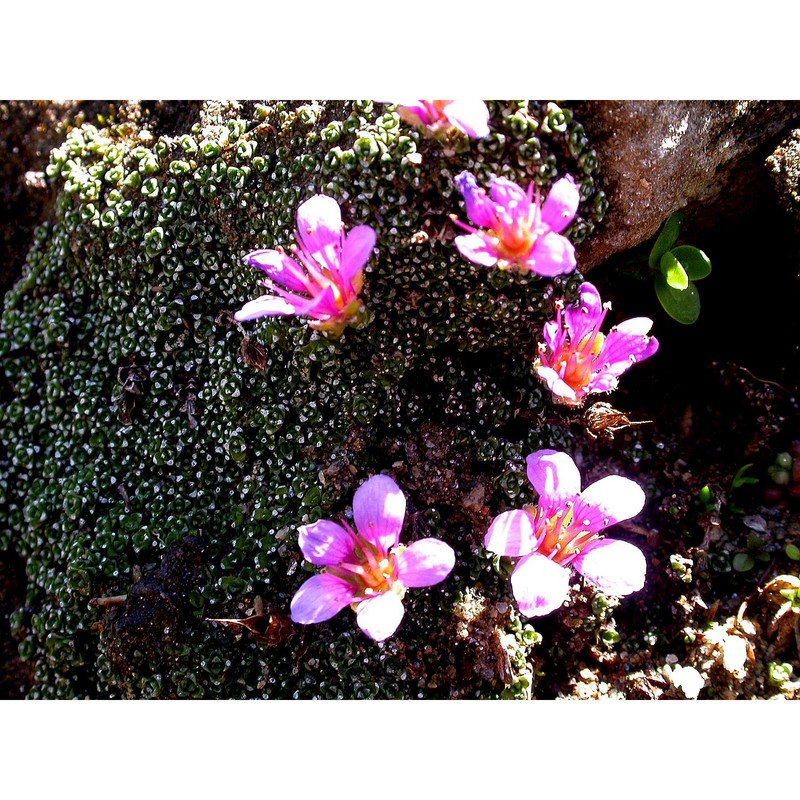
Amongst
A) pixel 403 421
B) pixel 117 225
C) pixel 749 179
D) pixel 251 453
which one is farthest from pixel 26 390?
pixel 749 179

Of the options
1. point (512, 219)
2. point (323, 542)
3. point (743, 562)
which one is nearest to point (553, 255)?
point (512, 219)

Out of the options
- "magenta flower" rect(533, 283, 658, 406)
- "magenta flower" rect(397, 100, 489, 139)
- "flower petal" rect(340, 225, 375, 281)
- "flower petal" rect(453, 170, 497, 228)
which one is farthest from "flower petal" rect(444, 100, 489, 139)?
"magenta flower" rect(533, 283, 658, 406)

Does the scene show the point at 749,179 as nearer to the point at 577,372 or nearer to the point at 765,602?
the point at 577,372

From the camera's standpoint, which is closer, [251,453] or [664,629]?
[664,629]

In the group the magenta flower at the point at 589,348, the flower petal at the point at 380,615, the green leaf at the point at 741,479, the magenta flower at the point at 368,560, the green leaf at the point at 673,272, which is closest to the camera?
the flower petal at the point at 380,615

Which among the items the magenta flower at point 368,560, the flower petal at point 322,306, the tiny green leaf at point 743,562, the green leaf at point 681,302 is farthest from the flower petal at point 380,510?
the tiny green leaf at point 743,562

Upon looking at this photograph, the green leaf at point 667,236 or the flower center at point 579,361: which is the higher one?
the green leaf at point 667,236

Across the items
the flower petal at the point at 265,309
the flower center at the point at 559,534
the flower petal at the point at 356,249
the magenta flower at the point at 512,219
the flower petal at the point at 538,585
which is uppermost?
the magenta flower at the point at 512,219

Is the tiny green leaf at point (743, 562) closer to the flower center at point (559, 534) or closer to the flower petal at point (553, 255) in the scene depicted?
the flower center at point (559, 534)
